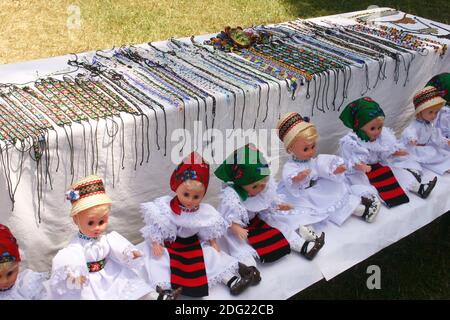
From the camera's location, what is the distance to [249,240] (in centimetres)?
215

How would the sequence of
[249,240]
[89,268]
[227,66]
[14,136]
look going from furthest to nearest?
[227,66] → [249,240] → [14,136] → [89,268]

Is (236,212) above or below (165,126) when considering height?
below

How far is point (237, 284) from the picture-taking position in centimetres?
192

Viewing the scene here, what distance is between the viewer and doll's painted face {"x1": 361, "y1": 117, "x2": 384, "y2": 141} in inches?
99.7

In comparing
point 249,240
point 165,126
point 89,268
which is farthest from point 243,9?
point 89,268

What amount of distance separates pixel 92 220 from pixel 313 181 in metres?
1.16

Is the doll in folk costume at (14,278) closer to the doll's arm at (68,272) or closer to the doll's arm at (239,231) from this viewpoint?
the doll's arm at (68,272)

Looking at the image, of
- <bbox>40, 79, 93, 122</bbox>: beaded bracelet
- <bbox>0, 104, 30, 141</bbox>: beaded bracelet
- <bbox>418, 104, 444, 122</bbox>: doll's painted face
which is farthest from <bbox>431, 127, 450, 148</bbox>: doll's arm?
<bbox>0, 104, 30, 141</bbox>: beaded bracelet

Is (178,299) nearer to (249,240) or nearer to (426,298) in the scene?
(249,240)

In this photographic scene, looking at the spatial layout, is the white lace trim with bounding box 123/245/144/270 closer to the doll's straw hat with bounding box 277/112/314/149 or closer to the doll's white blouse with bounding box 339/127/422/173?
the doll's straw hat with bounding box 277/112/314/149

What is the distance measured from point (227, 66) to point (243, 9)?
3455 mm

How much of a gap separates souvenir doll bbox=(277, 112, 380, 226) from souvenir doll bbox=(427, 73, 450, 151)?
0.82 meters

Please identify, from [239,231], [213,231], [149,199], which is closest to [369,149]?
[239,231]
